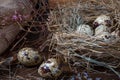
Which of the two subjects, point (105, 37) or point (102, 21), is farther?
point (102, 21)

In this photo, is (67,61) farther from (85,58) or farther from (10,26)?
(10,26)

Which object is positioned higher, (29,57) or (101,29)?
(101,29)

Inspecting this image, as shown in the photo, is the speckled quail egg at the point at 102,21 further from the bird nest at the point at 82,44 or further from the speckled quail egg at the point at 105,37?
the speckled quail egg at the point at 105,37

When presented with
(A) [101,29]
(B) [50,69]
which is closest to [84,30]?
(A) [101,29]

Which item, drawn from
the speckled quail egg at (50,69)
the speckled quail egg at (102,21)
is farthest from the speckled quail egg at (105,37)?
the speckled quail egg at (50,69)

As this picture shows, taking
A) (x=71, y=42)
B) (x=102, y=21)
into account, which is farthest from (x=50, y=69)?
(x=102, y=21)

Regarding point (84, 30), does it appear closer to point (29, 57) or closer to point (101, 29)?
point (101, 29)

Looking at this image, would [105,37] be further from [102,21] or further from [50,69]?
[50,69]
